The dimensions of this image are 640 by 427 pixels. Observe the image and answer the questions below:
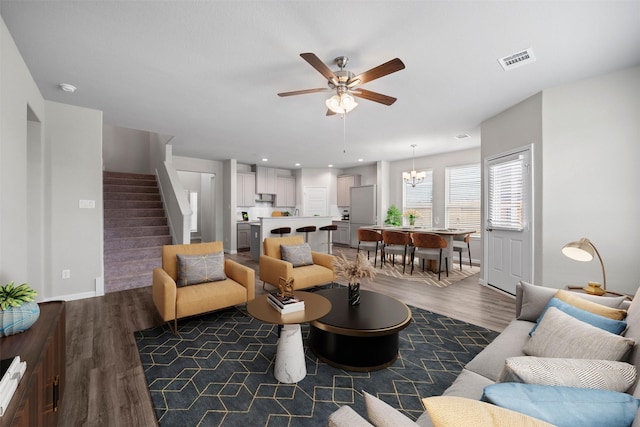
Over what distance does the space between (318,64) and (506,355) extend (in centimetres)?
241

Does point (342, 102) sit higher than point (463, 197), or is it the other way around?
point (342, 102)

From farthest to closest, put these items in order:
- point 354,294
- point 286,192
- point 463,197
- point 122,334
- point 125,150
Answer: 1. point 286,192
2. point 125,150
3. point 463,197
4. point 122,334
5. point 354,294

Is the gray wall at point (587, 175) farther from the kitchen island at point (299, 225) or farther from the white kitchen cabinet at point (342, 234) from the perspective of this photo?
the white kitchen cabinet at point (342, 234)

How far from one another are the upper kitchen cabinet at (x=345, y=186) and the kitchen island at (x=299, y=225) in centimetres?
282

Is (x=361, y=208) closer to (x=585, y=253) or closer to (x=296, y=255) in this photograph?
(x=296, y=255)

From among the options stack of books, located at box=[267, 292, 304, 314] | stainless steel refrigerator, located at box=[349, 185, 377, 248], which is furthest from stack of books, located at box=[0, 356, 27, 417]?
stainless steel refrigerator, located at box=[349, 185, 377, 248]

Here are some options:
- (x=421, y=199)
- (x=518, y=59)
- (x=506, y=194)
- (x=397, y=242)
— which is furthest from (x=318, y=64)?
(x=421, y=199)

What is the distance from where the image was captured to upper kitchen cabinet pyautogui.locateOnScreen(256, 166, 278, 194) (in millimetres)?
8562

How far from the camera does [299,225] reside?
6.36 meters

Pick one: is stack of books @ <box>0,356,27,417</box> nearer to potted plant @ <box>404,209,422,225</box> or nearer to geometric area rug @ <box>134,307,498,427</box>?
geometric area rug @ <box>134,307,498,427</box>

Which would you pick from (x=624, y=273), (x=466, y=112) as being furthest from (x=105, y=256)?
(x=624, y=273)

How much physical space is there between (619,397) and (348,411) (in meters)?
0.84

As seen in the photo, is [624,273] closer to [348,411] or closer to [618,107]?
[618,107]

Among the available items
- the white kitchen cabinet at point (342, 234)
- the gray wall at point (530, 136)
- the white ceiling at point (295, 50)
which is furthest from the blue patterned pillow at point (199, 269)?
the white kitchen cabinet at point (342, 234)
